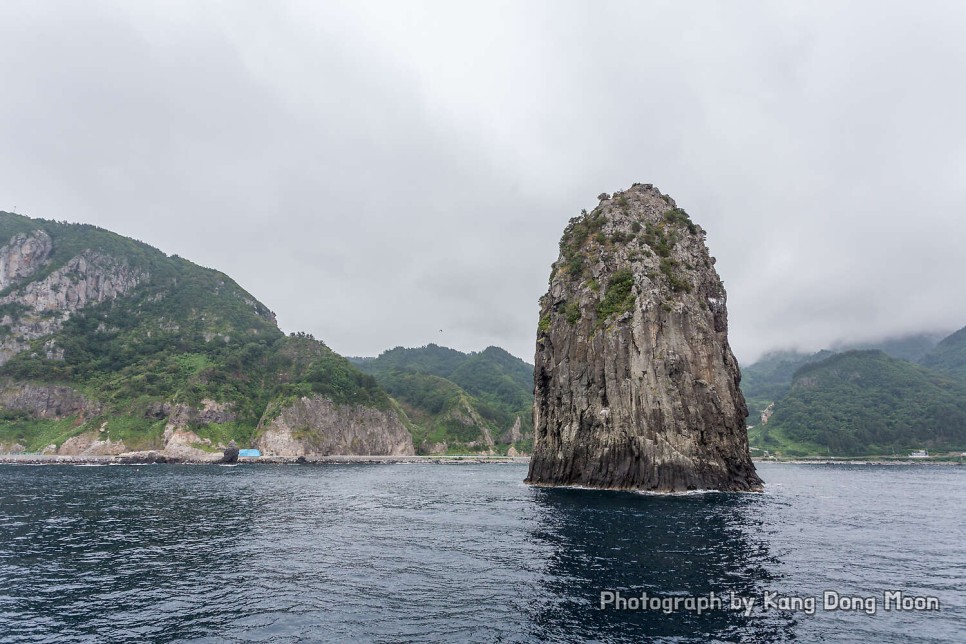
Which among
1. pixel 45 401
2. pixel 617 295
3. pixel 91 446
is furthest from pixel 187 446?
pixel 617 295

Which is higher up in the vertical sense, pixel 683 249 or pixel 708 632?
pixel 683 249

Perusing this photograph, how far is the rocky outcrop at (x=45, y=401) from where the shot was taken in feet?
579

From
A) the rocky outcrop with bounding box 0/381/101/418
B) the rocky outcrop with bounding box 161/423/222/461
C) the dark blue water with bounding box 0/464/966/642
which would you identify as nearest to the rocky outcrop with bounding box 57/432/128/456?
the rocky outcrop with bounding box 0/381/101/418

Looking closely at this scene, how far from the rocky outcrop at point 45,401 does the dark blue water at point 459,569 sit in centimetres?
15213

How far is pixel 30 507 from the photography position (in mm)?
56250

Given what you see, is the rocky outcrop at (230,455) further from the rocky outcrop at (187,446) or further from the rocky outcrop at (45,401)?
the rocky outcrop at (45,401)

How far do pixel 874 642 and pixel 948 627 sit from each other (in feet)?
16.0

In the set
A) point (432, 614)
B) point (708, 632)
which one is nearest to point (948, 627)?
point (708, 632)

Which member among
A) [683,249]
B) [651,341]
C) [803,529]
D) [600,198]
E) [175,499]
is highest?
[600,198]

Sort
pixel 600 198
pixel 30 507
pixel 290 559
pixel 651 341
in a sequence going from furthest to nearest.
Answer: pixel 600 198 → pixel 651 341 → pixel 30 507 → pixel 290 559

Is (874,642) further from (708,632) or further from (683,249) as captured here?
(683,249)

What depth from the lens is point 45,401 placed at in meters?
180

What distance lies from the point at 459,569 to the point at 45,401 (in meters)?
220

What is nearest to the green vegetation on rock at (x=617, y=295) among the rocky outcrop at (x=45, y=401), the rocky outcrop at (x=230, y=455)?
the rocky outcrop at (x=230, y=455)
